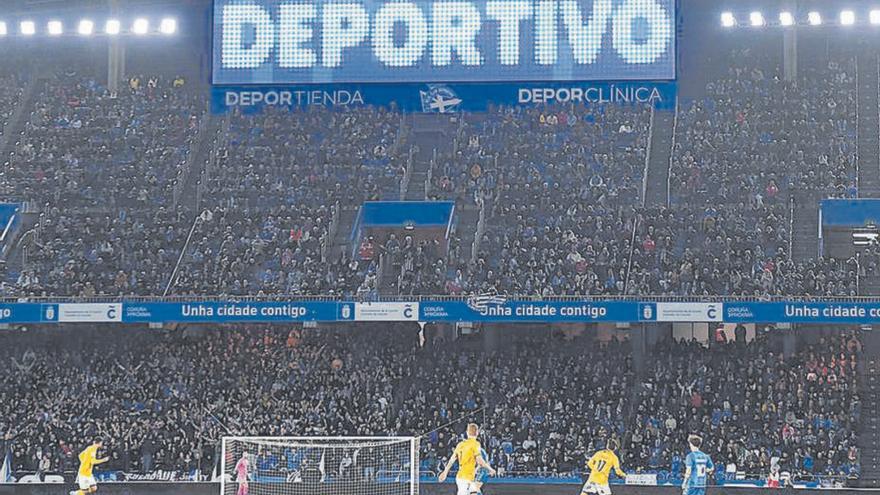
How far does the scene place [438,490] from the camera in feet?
107

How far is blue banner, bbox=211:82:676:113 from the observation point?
36062 millimetres

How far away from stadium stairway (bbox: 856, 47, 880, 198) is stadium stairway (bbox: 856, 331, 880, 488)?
6082 millimetres

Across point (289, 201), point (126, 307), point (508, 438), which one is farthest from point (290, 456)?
point (289, 201)

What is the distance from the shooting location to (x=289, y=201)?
1703 inches

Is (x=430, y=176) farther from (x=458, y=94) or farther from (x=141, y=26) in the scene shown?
(x=141, y=26)

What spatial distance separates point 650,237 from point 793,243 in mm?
4164

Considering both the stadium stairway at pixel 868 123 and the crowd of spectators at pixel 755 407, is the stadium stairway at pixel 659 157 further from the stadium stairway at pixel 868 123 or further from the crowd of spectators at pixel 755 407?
the crowd of spectators at pixel 755 407

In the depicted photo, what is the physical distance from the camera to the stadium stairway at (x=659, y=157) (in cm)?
4269

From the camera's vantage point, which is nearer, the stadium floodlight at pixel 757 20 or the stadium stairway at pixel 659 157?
the stadium stairway at pixel 659 157

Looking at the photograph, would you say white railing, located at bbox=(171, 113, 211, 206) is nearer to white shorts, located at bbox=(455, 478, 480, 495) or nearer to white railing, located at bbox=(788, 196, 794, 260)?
white railing, located at bbox=(788, 196, 794, 260)

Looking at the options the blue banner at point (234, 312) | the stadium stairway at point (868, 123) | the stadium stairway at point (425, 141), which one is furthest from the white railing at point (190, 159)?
the stadium stairway at point (868, 123)

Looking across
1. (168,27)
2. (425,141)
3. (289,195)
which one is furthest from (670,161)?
(168,27)

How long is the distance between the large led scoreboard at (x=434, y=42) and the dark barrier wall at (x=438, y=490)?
10353mm

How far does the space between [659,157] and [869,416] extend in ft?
41.6
